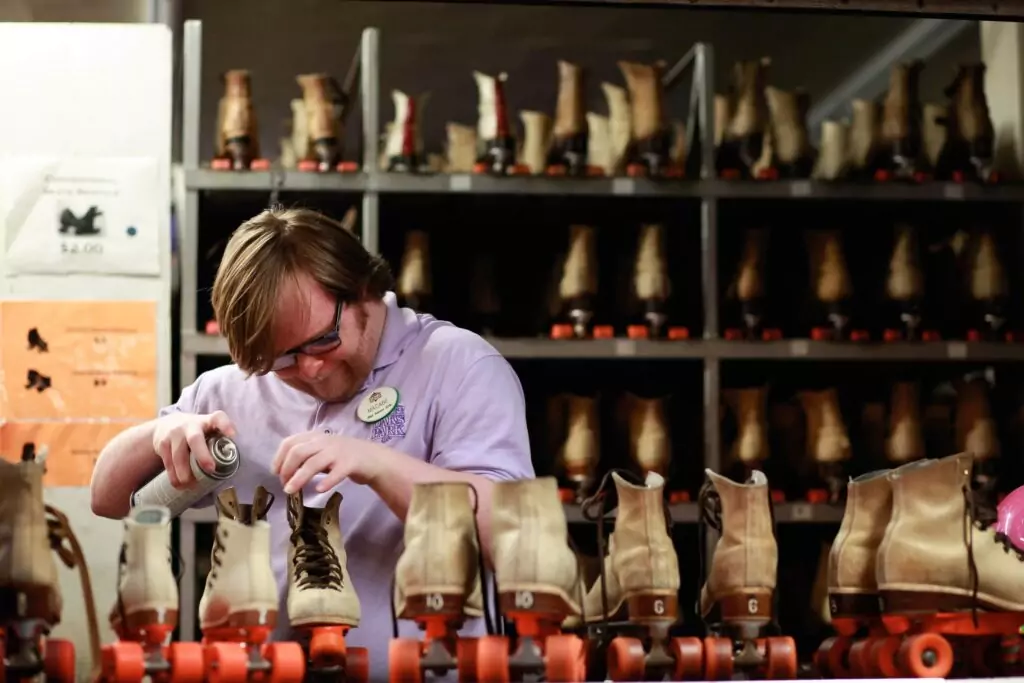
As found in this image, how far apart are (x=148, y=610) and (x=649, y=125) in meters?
2.09

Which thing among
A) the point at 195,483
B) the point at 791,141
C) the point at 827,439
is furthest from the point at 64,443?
the point at 791,141

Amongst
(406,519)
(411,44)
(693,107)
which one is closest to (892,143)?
(693,107)

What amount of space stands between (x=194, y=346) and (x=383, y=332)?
0.83 meters

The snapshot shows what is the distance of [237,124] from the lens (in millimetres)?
3129

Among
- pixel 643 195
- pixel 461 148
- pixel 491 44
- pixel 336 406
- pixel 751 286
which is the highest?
pixel 491 44

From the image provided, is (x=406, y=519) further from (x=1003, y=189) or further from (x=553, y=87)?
(x=553, y=87)

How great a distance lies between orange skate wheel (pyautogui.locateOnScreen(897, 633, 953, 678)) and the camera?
1.82 meters

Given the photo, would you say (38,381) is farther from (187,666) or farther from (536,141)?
(536,141)

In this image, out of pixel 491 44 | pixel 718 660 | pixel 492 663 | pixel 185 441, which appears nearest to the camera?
pixel 492 663

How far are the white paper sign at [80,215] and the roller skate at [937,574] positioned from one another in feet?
4.64

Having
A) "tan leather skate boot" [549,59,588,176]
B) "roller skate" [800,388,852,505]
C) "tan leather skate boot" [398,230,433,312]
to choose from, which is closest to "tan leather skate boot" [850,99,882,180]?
"roller skate" [800,388,852,505]

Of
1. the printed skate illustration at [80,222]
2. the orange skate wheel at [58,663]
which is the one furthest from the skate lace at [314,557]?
the printed skate illustration at [80,222]

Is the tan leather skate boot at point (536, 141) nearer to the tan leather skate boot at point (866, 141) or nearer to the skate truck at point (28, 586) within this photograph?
the tan leather skate boot at point (866, 141)

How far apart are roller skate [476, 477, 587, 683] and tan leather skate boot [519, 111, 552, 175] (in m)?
1.75
